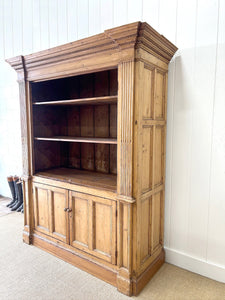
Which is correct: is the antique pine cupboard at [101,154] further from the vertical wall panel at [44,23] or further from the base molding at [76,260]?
the vertical wall panel at [44,23]

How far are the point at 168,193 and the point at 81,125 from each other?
4.11 feet

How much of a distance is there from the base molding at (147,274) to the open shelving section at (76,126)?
0.86m

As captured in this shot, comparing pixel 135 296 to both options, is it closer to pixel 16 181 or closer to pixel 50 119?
pixel 50 119

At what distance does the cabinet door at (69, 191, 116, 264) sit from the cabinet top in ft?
3.77

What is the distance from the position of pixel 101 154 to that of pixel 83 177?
375mm

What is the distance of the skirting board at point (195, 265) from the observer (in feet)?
6.51

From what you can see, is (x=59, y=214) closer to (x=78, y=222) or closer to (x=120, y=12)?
(x=78, y=222)

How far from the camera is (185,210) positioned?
2129mm

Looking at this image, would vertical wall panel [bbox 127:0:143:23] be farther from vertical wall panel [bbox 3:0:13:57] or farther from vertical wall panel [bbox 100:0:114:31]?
vertical wall panel [bbox 3:0:13:57]

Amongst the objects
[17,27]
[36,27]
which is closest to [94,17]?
[36,27]

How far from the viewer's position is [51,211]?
2334 mm

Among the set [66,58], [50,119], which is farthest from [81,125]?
[66,58]

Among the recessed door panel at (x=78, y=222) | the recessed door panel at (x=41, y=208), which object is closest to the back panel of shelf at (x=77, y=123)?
the recessed door panel at (x=41, y=208)

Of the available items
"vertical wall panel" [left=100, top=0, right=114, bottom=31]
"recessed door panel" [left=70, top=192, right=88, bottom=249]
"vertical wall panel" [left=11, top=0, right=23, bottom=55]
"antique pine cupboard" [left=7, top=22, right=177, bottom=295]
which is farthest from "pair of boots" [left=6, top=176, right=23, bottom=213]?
Answer: "vertical wall panel" [left=100, top=0, right=114, bottom=31]
